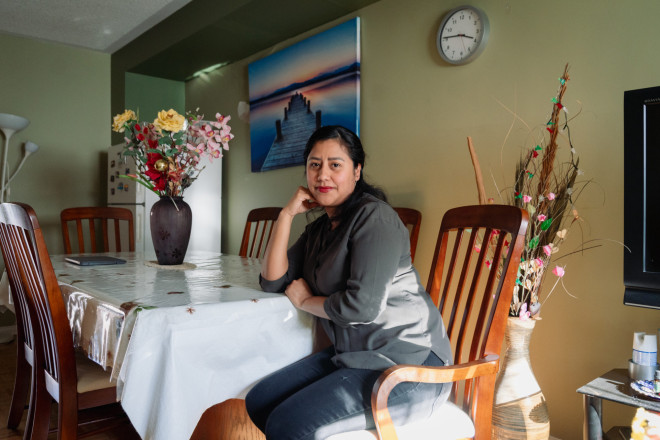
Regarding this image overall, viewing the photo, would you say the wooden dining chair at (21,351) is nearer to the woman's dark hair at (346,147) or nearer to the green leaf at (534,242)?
the woman's dark hair at (346,147)

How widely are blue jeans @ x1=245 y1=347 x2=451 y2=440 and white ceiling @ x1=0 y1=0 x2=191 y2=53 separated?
317 cm

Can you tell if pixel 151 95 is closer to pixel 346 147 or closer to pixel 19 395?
pixel 19 395

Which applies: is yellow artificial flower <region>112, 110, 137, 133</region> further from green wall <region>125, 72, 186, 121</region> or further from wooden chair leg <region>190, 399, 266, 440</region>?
green wall <region>125, 72, 186, 121</region>

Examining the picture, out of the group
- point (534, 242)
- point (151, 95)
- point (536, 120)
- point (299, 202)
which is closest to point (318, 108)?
point (536, 120)

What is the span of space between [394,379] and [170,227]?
1.30 meters

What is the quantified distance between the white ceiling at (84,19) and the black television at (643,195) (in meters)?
3.12

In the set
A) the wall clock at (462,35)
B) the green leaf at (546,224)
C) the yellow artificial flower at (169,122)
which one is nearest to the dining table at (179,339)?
the yellow artificial flower at (169,122)

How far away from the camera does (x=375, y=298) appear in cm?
119

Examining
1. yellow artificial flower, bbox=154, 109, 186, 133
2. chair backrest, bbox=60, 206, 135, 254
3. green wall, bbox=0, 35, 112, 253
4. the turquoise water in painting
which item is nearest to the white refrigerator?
the turquoise water in painting

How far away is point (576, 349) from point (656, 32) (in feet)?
3.94

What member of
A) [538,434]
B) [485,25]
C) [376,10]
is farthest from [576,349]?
[376,10]

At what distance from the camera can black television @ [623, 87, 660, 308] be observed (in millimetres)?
1284

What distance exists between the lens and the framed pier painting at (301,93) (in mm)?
2805

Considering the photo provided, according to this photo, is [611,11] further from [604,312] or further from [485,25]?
[604,312]
